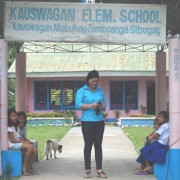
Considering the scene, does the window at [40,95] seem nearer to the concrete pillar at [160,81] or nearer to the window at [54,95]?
the window at [54,95]

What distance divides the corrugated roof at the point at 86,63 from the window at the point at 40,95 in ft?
4.17

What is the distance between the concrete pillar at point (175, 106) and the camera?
7.88 m

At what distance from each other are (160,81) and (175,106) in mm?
4958

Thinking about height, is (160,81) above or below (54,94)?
above

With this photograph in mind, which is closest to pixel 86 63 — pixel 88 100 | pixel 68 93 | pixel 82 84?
pixel 82 84

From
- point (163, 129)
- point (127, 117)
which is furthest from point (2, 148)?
point (127, 117)

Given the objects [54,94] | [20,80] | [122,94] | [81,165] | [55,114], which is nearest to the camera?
[81,165]

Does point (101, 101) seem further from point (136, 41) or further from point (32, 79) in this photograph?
point (32, 79)

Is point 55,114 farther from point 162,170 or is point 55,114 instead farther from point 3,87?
point 162,170

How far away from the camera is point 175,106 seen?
25.9 feet

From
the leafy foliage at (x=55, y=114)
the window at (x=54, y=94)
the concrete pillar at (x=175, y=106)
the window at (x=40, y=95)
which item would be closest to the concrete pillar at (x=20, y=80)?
the concrete pillar at (x=175, y=106)

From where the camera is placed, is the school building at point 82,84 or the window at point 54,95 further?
the window at point 54,95

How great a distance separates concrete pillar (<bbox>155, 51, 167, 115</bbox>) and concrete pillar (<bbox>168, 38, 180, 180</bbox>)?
463 cm

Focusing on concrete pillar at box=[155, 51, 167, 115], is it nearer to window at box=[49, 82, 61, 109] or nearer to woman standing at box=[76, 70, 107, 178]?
woman standing at box=[76, 70, 107, 178]
